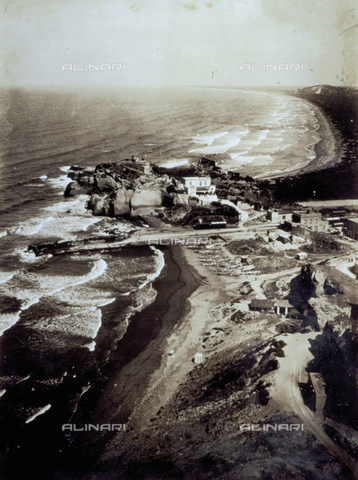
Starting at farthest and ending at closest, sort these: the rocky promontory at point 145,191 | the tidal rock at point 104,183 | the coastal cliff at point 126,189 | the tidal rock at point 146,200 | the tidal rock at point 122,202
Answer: the tidal rock at point 104,183 → the tidal rock at point 122,202 → the coastal cliff at point 126,189 → the tidal rock at point 146,200 → the rocky promontory at point 145,191

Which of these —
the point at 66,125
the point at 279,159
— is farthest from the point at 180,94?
the point at 66,125

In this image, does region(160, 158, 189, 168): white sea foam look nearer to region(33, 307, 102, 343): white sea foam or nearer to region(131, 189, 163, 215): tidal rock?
region(131, 189, 163, 215): tidal rock

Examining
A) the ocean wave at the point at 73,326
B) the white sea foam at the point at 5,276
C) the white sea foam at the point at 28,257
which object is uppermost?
the white sea foam at the point at 28,257

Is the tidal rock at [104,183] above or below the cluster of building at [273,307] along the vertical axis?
above

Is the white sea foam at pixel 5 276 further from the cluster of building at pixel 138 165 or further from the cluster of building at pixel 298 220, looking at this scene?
the cluster of building at pixel 298 220

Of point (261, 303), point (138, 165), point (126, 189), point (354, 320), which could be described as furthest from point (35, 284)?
point (354, 320)

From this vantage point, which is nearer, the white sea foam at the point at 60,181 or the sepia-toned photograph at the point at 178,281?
the sepia-toned photograph at the point at 178,281

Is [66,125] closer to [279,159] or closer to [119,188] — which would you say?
[119,188]

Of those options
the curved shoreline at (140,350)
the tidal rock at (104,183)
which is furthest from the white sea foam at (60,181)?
the curved shoreline at (140,350)

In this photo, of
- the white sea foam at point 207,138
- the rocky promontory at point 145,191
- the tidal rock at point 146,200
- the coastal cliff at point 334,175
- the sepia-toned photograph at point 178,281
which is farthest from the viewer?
the tidal rock at point 146,200
